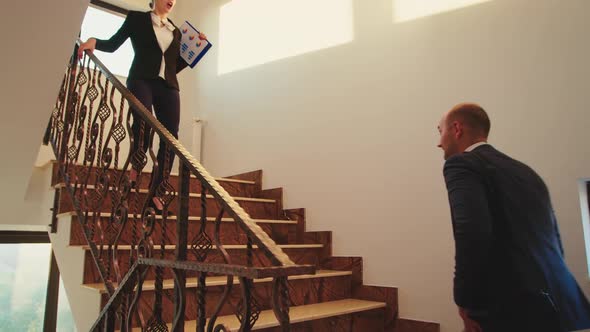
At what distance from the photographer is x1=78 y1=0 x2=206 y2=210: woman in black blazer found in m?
2.54

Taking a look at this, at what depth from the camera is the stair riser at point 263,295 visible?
2141mm

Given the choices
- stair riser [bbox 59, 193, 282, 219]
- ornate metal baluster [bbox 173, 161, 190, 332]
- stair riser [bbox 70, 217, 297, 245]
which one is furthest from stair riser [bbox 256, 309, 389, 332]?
stair riser [bbox 59, 193, 282, 219]

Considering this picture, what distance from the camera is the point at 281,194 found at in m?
3.74

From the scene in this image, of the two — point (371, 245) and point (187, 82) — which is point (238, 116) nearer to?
point (187, 82)

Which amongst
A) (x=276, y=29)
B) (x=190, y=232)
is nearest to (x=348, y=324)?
(x=190, y=232)

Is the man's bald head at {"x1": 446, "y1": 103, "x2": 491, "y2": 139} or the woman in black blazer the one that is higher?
the woman in black blazer

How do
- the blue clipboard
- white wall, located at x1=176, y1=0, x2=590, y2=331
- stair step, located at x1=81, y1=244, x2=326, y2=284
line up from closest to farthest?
stair step, located at x1=81, y1=244, x2=326, y2=284
white wall, located at x1=176, y1=0, x2=590, y2=331
the blue clipboard

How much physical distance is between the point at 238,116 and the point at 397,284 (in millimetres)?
2301

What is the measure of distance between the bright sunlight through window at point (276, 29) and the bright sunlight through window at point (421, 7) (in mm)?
413

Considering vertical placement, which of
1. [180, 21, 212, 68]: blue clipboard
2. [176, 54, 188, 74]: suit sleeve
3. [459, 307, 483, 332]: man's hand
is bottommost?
[459, 307, 483, 332]: man's hand

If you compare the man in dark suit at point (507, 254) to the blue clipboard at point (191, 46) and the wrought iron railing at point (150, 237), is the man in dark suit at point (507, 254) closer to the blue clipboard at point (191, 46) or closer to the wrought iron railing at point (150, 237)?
the wrought iron railing at point (150, 237)

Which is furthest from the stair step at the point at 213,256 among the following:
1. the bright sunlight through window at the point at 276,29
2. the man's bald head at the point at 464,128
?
the bright sunlight through window at the point at 276,29

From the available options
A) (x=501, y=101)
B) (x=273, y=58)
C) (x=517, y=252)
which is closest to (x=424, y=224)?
(x=501, y=101)

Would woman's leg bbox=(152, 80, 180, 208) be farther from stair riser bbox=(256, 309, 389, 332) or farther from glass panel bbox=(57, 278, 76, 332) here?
glass panel bbox=(57, 278, 76, 332)
